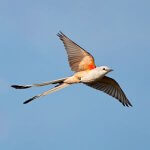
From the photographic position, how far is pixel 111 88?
1634 cm

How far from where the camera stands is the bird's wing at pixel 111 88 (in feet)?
53.2

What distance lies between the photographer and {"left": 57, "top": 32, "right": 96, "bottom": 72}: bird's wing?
15.4 metres

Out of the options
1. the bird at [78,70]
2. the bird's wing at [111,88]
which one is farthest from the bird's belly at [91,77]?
the bird's wing at [111,88]

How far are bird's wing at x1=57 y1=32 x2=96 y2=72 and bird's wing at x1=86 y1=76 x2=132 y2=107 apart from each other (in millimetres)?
514

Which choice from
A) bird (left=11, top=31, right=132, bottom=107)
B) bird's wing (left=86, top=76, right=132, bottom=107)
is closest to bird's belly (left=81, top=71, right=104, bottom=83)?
bird (left=11, top=31, right=132, bottom=107)

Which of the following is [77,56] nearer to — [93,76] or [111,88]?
[93,76]

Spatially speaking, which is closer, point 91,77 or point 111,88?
point 91,77

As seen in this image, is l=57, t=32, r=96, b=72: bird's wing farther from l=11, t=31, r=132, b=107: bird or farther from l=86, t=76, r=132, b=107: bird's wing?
l=86, t=76, r=132, b=107: bird's wing

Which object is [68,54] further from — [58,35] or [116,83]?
[116,83]

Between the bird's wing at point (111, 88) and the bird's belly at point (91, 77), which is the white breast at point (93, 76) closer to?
the bird's belly at point (91, 77)

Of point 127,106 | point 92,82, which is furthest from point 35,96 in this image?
point 127,106

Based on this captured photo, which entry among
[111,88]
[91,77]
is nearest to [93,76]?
[91,77]

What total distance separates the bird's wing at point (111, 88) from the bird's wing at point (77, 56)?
0.51 metres

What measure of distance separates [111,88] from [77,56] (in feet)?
4.15
